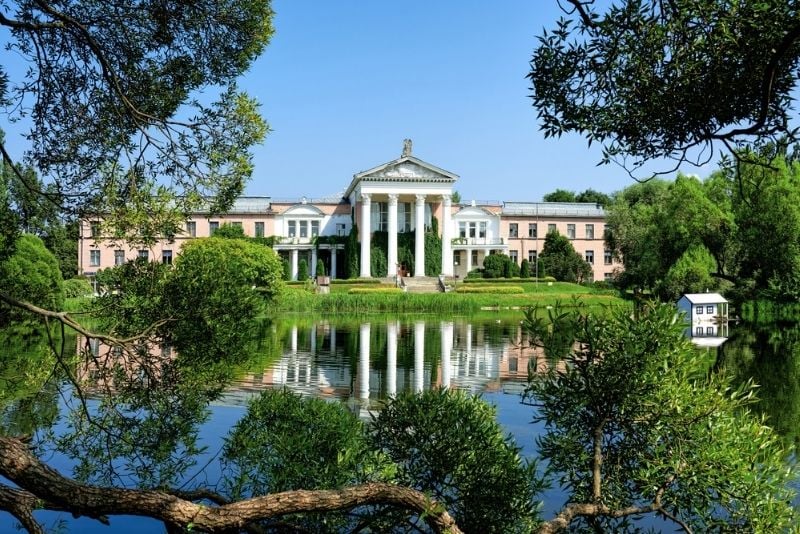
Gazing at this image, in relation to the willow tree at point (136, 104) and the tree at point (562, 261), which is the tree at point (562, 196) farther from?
the willow tree at point (136, 104)

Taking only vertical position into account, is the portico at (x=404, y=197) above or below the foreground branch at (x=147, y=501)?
above

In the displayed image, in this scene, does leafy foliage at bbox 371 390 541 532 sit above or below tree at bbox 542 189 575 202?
below

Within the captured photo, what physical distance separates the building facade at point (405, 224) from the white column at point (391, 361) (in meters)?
27.3

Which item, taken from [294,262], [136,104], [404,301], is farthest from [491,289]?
[136,104]

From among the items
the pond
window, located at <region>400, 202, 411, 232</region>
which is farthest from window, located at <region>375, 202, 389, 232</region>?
the pond

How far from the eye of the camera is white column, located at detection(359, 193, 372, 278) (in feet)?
174

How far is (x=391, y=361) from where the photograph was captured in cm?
1766

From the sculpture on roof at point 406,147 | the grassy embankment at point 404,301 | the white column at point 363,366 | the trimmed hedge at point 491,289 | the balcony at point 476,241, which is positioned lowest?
the white column at point 363,366

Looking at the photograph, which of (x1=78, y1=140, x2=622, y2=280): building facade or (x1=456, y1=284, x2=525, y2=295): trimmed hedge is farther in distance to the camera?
(x1=78, y1=140, x2=622, y2=280): building facade

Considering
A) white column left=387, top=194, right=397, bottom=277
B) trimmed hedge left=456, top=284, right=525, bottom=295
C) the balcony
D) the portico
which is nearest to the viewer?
trimmed hedge left=456, top=284, right=525, bottom=295

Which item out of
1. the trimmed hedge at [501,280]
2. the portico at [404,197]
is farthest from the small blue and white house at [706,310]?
the portico at [404,197]

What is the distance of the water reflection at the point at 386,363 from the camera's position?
13.7 meters

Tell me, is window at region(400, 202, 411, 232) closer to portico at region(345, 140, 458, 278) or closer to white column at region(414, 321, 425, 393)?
portico at region(345, 140, 458, 278)

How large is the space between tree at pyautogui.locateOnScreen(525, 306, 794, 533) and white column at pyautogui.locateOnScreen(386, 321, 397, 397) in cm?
525
